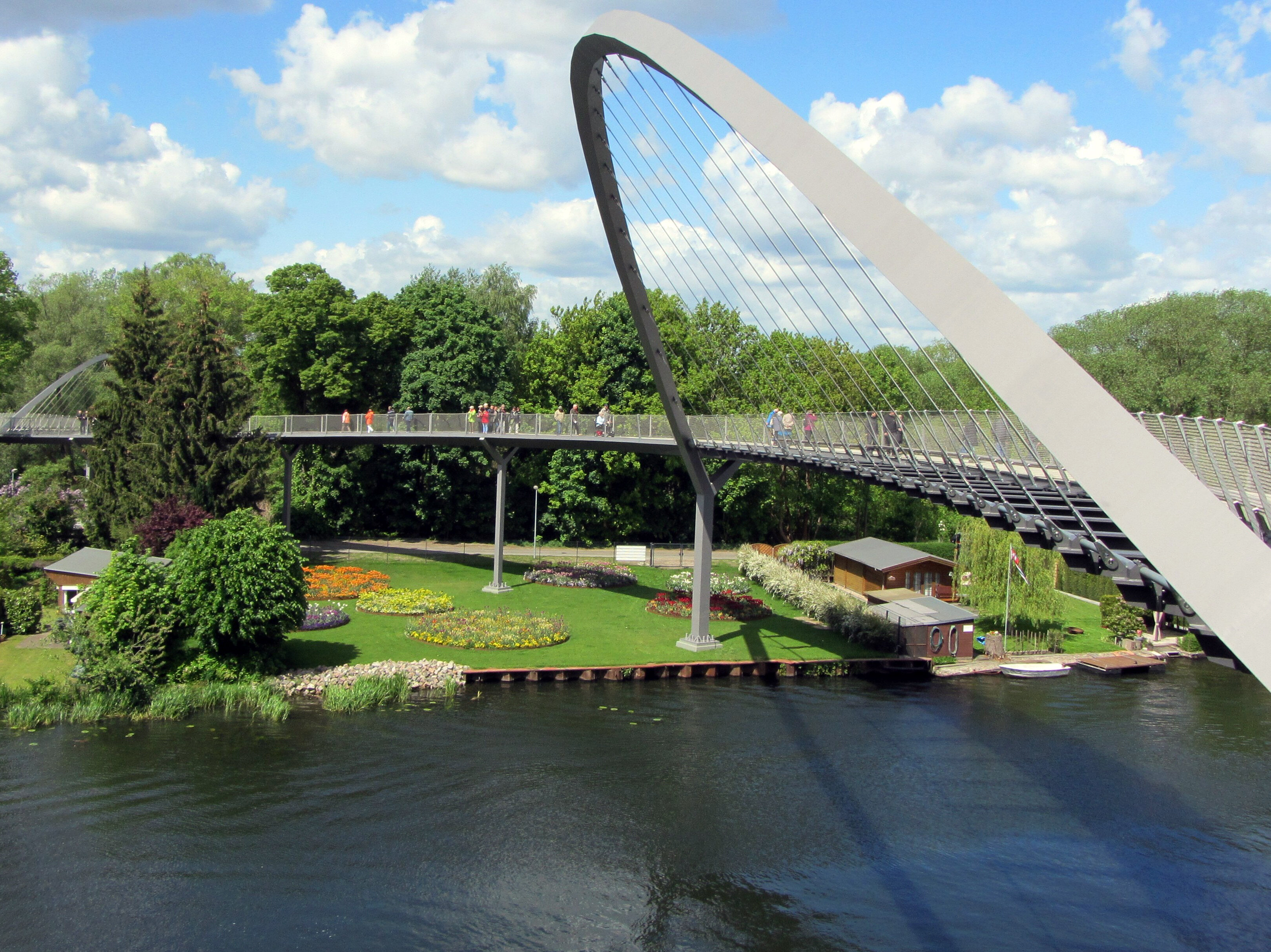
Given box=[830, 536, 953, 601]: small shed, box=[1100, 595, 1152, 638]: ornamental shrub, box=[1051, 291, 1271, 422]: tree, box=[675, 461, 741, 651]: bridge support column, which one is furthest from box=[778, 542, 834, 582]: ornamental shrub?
box=[1051, 291, 1271, 422]: tree

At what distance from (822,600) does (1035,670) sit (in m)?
7.14

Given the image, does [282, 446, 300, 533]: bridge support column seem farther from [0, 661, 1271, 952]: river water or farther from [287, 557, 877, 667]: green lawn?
[0, 661, 1271, 952]: river water

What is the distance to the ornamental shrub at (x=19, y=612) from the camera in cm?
2398

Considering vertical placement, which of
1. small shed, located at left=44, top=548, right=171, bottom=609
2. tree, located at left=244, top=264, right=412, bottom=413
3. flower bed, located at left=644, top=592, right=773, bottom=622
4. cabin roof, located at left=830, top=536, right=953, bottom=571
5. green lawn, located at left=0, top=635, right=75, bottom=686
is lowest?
green lawn, located at left=0, top=635, right=75, bottom=686

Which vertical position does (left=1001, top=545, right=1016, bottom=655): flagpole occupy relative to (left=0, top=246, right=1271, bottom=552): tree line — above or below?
below

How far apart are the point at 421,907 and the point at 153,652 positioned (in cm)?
1114

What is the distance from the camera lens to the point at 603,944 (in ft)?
38.8

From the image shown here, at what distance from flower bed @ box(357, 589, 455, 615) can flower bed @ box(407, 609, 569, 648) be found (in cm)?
106

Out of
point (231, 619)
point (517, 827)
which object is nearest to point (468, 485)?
point (231, 619)

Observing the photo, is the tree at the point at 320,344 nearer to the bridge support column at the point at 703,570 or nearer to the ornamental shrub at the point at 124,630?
the ornamental shrub at the point at 124,630

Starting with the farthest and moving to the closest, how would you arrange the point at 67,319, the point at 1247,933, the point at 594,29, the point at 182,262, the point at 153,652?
the point at 182,262, the point at 67,319, the point at 153,652, the point at 594,29, the point at 1247,933

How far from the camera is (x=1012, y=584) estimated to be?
29.2 m

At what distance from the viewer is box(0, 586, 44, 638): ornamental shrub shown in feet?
78.7

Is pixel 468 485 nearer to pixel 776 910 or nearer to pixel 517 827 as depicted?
pixel 517 827
